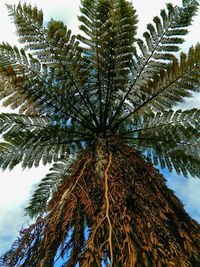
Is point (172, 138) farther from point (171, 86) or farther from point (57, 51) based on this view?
point (57, 51)

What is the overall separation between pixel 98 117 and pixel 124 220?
2535 mm

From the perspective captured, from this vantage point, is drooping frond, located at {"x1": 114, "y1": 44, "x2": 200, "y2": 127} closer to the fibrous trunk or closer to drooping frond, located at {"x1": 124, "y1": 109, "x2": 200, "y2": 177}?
drooping frond, located at {"x1": 124, "y1": 109, "x2": 200, "y2": 177}

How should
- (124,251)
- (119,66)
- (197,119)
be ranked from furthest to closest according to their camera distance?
(119,66) < (197,119) < (124,251)

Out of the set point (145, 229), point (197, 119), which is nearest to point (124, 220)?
point (145, 229)

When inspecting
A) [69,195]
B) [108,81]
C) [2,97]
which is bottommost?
[69,195]

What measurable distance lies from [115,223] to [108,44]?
9.05 feet

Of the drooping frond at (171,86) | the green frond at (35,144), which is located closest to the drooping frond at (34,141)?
the green frond at (35,144)

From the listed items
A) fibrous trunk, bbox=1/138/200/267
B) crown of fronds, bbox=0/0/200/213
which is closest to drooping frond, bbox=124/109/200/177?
crown of fronds, bbox=0/0/200/213

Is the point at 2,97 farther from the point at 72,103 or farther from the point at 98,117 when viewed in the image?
the point at 98,117

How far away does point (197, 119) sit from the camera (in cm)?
508

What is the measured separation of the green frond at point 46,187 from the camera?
228 inches

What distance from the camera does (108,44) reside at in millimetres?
5277

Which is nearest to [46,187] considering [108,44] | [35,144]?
[35,144]

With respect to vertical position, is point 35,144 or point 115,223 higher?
point 35,144
